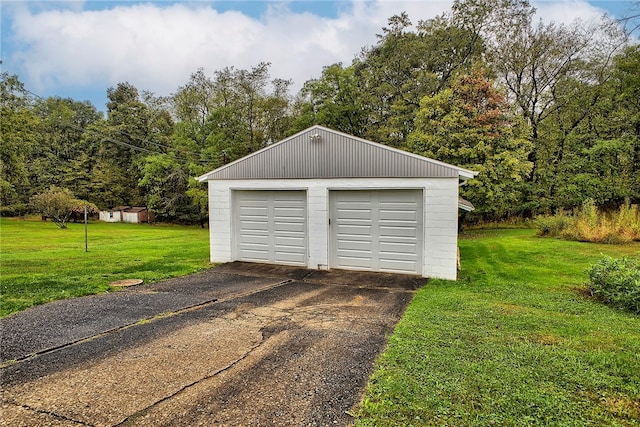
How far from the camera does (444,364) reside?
11.6 feet

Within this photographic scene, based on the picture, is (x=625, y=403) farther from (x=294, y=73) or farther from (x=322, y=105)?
(x=294, y=73)

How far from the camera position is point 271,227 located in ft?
32.1

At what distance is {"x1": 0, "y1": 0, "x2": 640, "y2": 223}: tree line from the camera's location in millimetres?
15992

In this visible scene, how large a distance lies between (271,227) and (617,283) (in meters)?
7.35

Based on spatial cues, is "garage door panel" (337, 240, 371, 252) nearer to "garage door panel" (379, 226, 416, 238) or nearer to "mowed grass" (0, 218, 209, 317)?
"garage door panel" (379, 226, 416, 238)

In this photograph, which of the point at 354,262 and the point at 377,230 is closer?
the point at 377,230

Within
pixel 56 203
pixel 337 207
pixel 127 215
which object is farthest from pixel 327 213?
pixel 127 215

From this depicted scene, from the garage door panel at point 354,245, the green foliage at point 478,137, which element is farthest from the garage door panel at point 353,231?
the green foliage at point 478,137

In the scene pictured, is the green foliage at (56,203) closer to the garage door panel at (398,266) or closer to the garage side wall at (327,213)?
the garage side wall at (327,213)

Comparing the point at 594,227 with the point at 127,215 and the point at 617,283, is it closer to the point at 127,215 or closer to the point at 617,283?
the point at 617,283

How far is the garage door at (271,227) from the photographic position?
31.2ft

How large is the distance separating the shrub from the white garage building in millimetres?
2537

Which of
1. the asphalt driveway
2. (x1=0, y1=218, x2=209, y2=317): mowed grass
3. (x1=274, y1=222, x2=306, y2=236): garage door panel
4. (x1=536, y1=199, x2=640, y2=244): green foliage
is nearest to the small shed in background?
(x1=0, y1=218, x2=209, y2=317): mowed grass

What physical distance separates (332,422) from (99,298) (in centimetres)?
543
